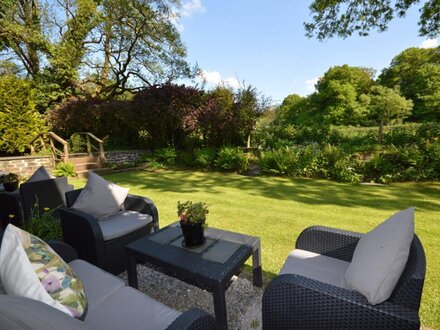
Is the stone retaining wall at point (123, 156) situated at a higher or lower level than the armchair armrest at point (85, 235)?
higher

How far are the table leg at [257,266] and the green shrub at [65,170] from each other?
317 inches

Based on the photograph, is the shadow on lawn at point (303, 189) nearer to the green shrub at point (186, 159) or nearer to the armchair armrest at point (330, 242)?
the green shrub at point (186, 159)

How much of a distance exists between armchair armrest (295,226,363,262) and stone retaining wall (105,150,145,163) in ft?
31.1

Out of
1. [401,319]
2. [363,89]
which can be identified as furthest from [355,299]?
[363,89]

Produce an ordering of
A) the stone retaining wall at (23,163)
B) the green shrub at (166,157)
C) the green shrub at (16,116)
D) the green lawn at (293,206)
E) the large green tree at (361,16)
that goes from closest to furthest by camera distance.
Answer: the green lawn at (293,206)
the large green tree at (361,16)
the stone retaining wall at (23,163)
the green shrub at (16,116)
the green shrub at (166,157)

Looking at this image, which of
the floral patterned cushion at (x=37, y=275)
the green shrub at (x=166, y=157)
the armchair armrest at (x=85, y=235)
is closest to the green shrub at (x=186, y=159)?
the green shrub at (x=166, y=157)

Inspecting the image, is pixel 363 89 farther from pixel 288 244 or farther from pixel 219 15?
pixel 288 244

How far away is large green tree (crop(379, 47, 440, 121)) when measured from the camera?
1897cm

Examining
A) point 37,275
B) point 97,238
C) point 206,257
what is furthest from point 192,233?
point 37,275

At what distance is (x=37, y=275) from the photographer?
4.11 ft

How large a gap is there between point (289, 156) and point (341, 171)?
5.18 ft

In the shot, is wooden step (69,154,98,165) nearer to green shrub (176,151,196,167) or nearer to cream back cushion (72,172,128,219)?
green shrub (176,151,196,167)

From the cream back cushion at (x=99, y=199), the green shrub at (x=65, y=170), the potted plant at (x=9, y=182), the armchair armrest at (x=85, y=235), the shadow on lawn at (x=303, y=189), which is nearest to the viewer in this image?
the armchair armrest at (x=85, y=235)

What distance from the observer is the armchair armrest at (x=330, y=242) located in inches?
79.7
